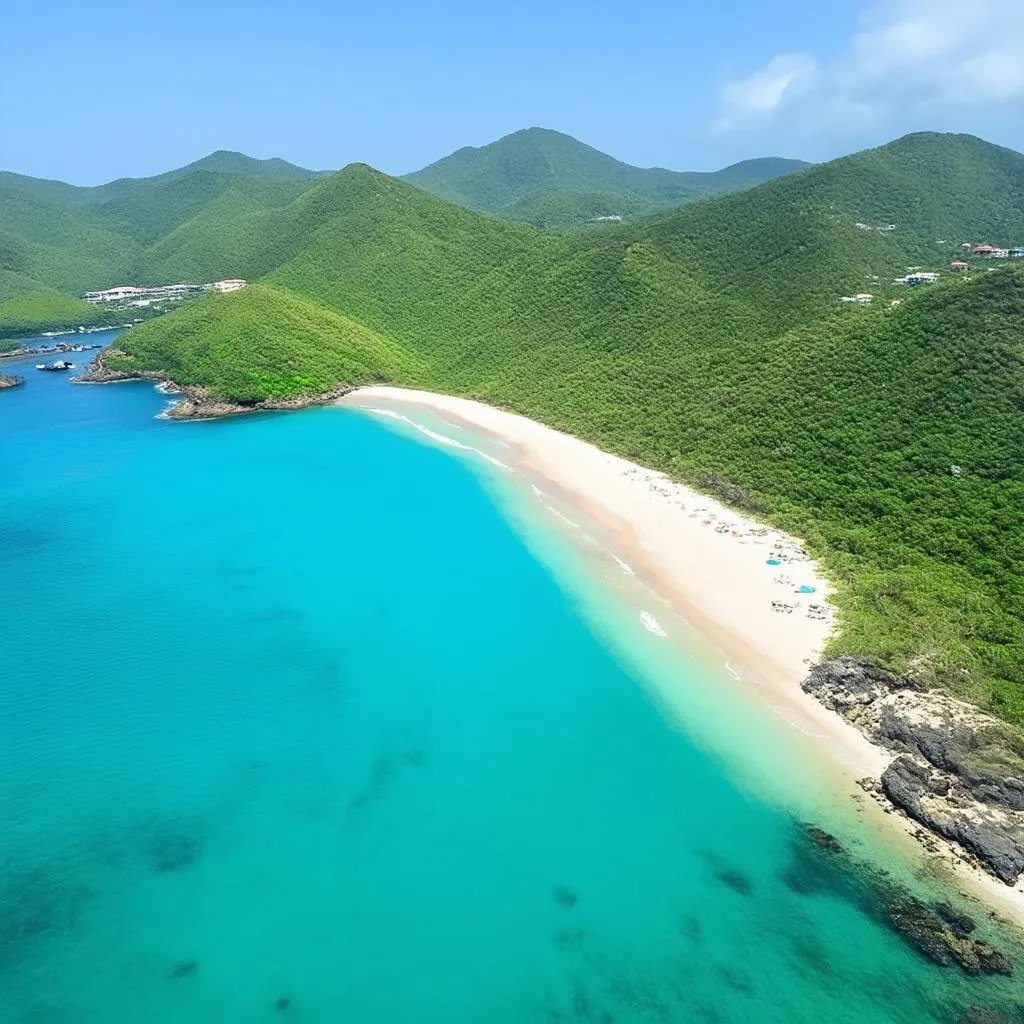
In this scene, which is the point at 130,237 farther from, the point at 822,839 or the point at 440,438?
the point at 822,839

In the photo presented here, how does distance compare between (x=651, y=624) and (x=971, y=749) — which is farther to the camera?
(x=651, y=624)

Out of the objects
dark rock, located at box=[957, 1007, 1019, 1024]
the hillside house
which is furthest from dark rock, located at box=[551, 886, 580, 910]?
the hillside house

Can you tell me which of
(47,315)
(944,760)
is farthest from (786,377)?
(47,315)

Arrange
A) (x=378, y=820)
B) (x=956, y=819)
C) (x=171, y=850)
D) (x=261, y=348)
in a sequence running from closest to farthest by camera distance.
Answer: (x=956, y=819) < (x=171, y=850) < (x=378, y=820) < (x=261, y=348)

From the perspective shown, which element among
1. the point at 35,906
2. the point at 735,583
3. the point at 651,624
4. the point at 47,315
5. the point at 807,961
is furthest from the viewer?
the point at 47,315

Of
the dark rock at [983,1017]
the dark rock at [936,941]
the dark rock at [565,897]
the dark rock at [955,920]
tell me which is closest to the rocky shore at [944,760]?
the dark rock at [955,920]

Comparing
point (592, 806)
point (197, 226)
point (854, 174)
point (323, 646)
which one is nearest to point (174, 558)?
point (323, 646)

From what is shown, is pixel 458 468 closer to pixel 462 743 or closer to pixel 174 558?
pixel 174 558
